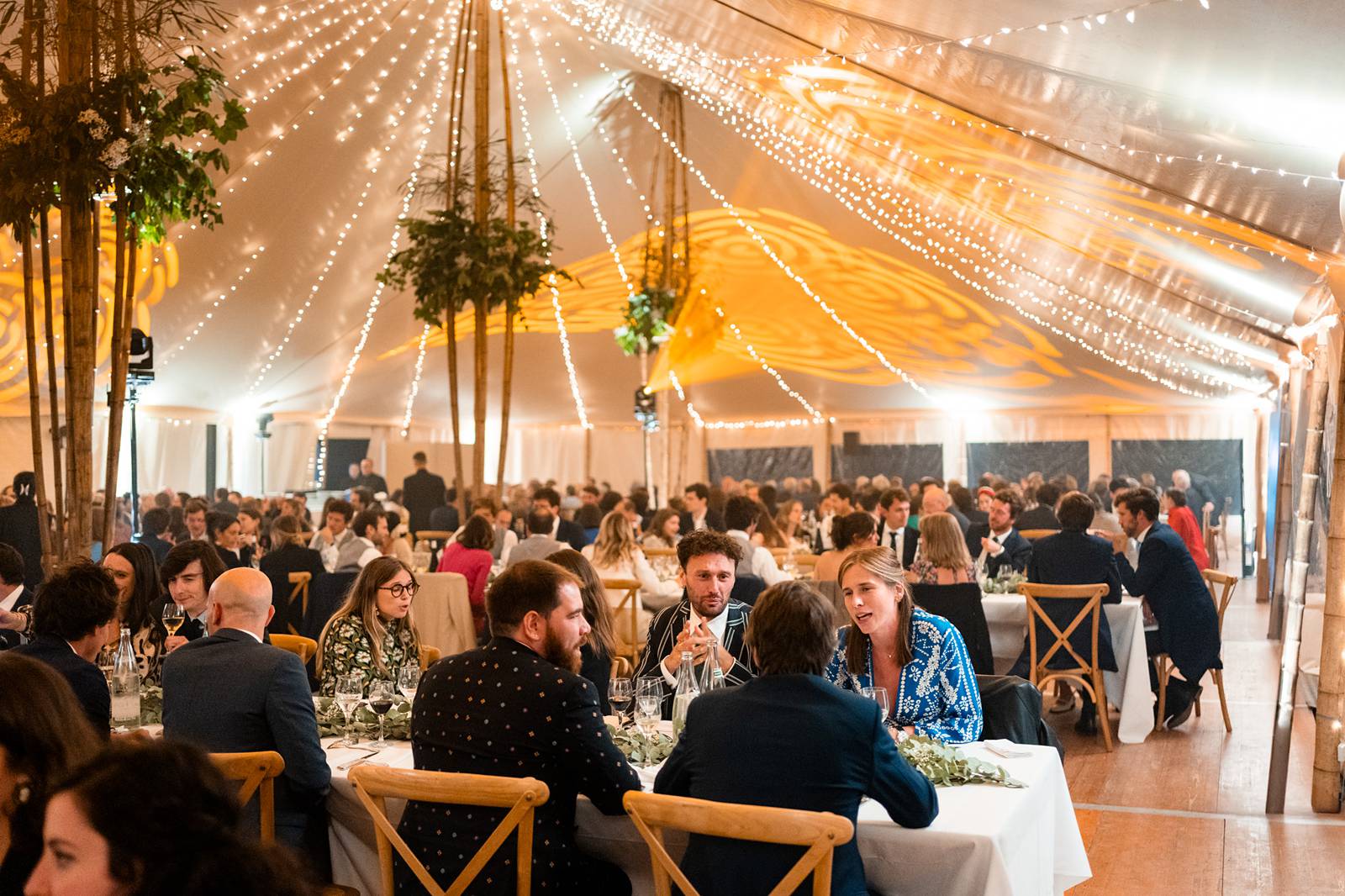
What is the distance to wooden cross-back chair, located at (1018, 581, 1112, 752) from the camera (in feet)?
21.7

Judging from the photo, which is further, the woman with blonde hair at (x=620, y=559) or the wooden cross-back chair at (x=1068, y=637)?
the woman with blonde hair at (x=620, y=559)

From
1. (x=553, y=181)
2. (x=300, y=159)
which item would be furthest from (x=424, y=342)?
(x=300, y=159)

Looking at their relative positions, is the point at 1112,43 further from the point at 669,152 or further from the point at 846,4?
the point at 669,152

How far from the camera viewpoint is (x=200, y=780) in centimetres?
145

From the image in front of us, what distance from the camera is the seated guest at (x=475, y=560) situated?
24.8 ft

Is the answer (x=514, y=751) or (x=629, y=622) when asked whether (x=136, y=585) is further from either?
(x=629, y=622)

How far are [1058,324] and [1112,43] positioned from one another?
9.50m

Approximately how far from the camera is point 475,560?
7.62 metres

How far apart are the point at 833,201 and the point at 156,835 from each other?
10.9 m

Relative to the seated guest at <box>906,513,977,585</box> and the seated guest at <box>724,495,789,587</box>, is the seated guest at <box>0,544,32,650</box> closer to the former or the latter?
the seated guest at <box>724,495,789,587</box>

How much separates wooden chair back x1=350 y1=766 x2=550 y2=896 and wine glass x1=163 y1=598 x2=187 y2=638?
2137 mm

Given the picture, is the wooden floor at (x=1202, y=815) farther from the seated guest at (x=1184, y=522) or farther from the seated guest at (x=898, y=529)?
the seated guest at (x=1184, y=522)

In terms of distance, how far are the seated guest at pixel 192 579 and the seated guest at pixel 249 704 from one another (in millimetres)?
1554

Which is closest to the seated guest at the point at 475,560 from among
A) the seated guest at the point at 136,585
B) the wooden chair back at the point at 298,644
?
the wooden chair back at the point at 298,644
